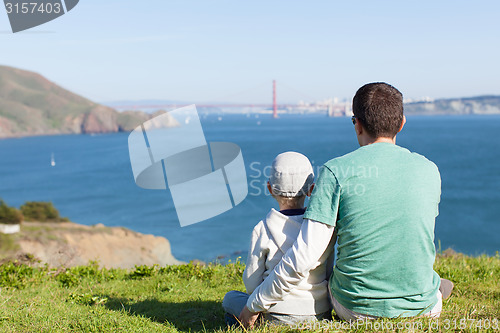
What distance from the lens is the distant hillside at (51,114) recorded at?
12094 centimetres

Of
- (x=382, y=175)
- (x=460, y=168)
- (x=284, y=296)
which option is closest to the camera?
(x=382, y=175)

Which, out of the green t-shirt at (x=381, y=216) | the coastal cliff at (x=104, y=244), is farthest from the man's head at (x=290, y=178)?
the coastal cliff at (x=104, y=244)

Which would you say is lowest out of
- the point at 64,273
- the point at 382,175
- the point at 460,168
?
the point at 460,168

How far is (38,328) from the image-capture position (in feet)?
8.92

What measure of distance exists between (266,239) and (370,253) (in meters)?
0.49

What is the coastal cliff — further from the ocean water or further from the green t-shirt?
the green t-shirt

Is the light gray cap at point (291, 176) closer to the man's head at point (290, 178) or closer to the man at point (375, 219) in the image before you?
the man's head at point (290, 178)

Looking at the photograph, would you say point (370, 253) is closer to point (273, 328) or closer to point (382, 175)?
point (382, 175)

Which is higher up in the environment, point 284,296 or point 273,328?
point 284,296

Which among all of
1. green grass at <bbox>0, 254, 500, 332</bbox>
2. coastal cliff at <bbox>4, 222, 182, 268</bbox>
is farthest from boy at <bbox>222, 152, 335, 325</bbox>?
coastal cliff at <bbox>4, 222, 182, 268</bbox>

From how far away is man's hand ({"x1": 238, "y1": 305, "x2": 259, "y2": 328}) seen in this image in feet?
7.71

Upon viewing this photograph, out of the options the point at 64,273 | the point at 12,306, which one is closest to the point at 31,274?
the point at 64,273

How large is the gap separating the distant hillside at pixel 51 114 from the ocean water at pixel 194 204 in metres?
21.5

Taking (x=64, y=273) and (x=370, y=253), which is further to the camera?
(x=64, y=273)
